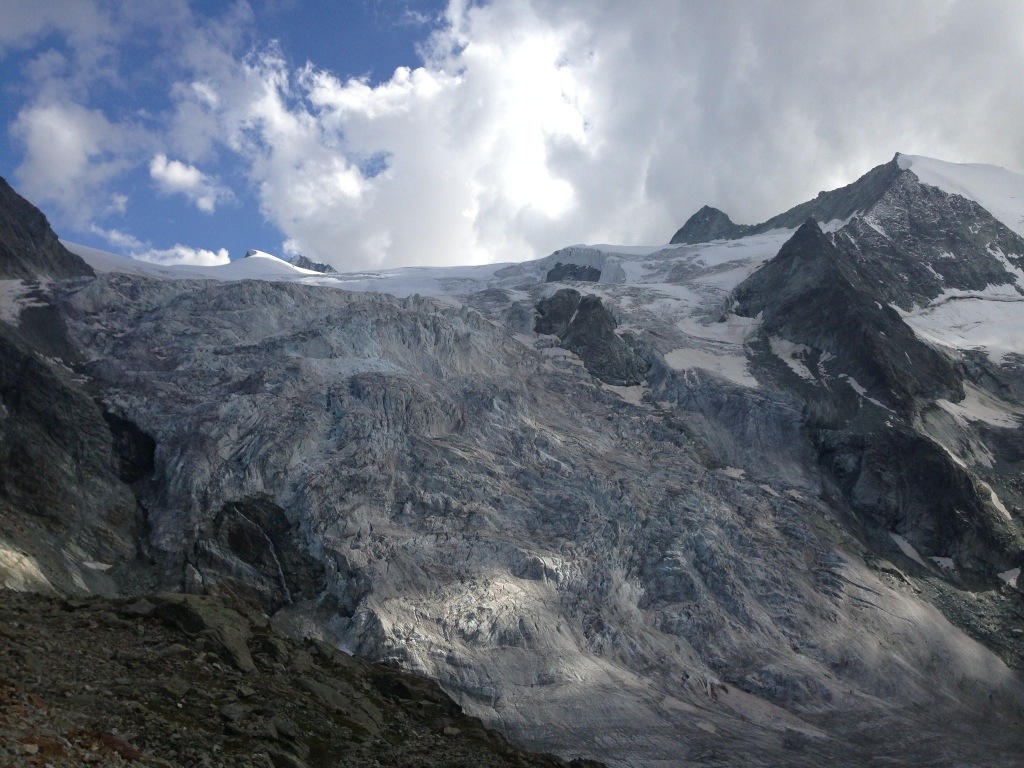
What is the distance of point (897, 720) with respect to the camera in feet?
152

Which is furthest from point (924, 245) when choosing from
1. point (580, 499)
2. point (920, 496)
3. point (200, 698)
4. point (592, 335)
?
point (200, 698)

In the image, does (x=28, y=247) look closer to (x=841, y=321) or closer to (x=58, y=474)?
(x=58, y=474)

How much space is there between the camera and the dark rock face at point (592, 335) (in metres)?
79.3

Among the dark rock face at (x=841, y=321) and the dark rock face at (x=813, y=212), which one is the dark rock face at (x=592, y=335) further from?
the dark rock face at (x=813, y=212)

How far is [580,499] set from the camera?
5619 cm

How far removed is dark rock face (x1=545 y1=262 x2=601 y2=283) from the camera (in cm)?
12768

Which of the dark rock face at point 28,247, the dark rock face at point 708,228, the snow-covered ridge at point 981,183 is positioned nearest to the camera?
the dark rock face at point 28,247

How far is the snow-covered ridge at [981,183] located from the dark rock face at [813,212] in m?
4.30

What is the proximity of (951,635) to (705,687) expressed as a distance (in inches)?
770

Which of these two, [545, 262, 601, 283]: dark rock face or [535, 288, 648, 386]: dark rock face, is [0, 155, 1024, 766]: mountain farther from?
[545, 262, 601, 283]: dark rock face

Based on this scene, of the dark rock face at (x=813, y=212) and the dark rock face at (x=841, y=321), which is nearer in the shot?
the dark rock face at (x=841, y=321)

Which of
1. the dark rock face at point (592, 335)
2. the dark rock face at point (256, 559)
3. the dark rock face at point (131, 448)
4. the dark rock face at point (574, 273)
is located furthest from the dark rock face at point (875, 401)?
the dark rock face at point (131, 448)

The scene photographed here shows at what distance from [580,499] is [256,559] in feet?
68.5

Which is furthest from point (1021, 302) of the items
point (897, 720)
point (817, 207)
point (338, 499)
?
point (338, 499)
